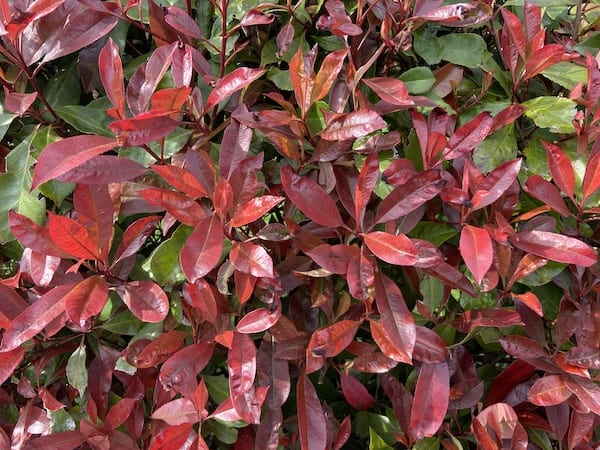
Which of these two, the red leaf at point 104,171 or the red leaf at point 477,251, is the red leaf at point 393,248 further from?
the red leaf at point 104,171

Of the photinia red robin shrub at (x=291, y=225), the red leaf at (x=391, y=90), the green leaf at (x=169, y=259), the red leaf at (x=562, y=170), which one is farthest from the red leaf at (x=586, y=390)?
the green leaf at (x=169, y=259)

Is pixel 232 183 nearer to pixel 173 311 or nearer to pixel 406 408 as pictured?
pixel 173 311

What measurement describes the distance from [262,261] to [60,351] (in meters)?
0.45

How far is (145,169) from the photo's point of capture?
895 millimetres

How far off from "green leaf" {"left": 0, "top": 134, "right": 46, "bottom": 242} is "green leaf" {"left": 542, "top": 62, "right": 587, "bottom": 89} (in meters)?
0.91

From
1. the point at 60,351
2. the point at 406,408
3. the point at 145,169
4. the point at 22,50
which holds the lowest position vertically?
the point at 406,408

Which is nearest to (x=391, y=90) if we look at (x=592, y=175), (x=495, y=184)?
(x=495, y=184)

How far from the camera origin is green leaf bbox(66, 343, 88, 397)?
3.19ft

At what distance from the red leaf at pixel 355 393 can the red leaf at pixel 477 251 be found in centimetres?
33

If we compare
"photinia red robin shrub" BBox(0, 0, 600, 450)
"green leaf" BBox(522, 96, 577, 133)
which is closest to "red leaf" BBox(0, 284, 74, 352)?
"photinia red robin shrub" BBox(0, 0, 600, 450)

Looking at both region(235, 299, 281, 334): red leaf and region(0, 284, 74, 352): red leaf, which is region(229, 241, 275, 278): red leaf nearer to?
region(235, 299, 281, 334): red leaf

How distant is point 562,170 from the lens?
955 millimetres

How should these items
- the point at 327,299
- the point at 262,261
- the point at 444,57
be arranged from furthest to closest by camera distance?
1. the point at 444,57
2. the point at 327,299
3. the point at 262,261

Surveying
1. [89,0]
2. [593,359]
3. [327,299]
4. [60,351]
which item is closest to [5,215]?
[60,351]
